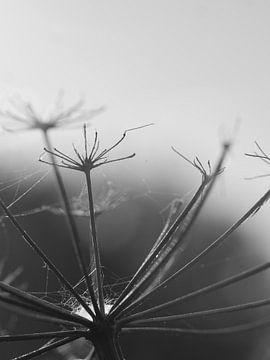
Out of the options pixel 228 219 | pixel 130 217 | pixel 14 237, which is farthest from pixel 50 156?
pixel 228 219

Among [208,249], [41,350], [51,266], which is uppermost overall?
[51,266]

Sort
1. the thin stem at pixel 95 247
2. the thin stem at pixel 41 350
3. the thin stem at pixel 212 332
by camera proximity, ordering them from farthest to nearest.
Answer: the thin stem at pixel 95 247 → the thin stem at pixel 41 350 → the thin stem at pixel 212 332

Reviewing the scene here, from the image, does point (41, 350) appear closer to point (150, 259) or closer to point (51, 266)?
point (51, 266)

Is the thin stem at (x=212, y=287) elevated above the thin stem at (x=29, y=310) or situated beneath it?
situated beneath

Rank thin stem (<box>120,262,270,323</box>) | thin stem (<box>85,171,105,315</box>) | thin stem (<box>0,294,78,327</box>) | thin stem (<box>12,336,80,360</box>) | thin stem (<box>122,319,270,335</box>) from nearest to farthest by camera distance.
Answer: thin stem (<box>0,294,78,327</box>) → thin stem (<box>120,262,270,323</box>) → thin stem (<box>122,319,270,335</box>) → thin stem (<box>12,336,80,360</box>) → thin stem (<box>85,171,105,315</box>)

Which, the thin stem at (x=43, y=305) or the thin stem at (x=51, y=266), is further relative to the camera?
the thin stem at (x=51, y=266)

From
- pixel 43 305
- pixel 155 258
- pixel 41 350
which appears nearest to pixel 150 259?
pixel 155 258

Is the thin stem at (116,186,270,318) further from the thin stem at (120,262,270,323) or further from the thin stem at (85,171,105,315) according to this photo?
the thin stem at (85,171,105,315)

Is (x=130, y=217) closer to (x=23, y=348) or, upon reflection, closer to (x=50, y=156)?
(x=23, y=348)

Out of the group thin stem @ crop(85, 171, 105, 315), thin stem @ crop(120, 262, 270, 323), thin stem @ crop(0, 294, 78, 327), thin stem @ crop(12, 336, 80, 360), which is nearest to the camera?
thin stem @ crop(0, 294, 78, 327)

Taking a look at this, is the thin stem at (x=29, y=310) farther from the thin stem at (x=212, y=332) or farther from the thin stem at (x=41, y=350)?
the thin stem at (x=212, y=332)

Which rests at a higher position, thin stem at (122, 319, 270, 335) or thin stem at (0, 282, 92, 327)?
thin stem at (0, 282, 92, 327)
